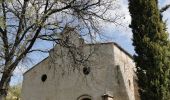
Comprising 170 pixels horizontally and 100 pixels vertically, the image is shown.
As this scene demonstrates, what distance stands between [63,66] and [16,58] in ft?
39.3

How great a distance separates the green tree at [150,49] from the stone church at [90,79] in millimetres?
4287

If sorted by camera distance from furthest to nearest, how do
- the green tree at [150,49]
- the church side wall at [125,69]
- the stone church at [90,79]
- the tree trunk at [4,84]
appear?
the church side wall at [125,69]
the stone church at [90,79]
the green tree at [150,49]
the tree trunk at [4,84]

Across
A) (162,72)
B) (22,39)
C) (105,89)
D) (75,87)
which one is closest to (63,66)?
(75,87)

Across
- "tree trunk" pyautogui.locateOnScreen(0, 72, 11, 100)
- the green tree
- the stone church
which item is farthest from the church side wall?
"tree trunk" pyautogui.locateOnScreen(0, 72, 11, 100)

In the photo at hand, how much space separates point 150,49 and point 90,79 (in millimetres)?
7255

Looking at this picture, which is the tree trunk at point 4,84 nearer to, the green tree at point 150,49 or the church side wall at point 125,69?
the green tree at point 150,49

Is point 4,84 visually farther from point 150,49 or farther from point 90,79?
point 90,79

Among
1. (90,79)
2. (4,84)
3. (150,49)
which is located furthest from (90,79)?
(4,84)

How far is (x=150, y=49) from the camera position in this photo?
1639 centimetres

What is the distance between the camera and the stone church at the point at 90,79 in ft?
71.8

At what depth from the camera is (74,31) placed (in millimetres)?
13297

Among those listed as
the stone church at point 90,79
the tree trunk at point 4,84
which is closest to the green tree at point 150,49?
the stone church at point 90,79

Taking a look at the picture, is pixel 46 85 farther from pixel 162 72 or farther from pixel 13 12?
pixel 13 12

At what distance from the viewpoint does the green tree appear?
1542 centimetres
